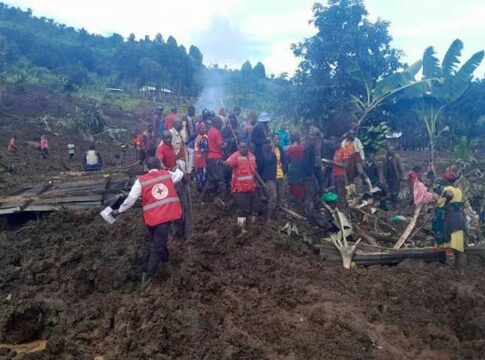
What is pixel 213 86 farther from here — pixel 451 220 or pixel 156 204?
pixel 156 204

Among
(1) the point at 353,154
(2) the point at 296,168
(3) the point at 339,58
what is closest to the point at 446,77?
(3) the point at 339,58

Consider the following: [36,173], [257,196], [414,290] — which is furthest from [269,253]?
[36,173]

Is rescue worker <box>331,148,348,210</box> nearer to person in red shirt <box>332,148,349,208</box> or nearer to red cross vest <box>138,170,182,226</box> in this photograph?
person in red shirt <box>332,148,349,208</box>

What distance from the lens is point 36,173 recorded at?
1769 cm

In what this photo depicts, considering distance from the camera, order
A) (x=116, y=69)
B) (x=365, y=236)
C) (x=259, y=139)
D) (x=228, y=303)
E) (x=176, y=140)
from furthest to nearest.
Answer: (x=116, y=69), (x=176, y=140), (x=259, y=139), (x=365, y=236), (x=228, y=303)

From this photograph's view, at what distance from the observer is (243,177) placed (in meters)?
8.95

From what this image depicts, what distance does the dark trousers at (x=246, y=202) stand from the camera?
904 cm

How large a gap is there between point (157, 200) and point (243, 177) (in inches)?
104

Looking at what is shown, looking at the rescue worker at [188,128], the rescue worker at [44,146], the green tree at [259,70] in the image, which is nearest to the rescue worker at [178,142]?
the rescue worker at [188,128]

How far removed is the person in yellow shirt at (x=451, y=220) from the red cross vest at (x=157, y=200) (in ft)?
14.4

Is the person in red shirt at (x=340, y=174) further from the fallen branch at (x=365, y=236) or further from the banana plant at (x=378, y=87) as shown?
the banana plant at (x=378, y=87)

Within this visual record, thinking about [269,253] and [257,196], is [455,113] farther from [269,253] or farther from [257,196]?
[269,253]

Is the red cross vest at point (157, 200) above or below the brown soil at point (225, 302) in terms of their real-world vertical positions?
above

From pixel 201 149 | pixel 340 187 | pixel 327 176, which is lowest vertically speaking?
pixel 340 187
